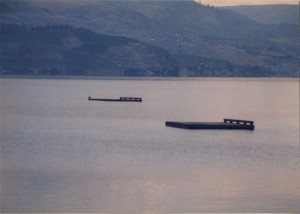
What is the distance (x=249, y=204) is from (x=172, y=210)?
2524mm

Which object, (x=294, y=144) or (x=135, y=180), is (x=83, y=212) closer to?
(x=135, y=180)

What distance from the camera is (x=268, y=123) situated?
6600 cm

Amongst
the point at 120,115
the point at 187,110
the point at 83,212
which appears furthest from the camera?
the point at 187,110

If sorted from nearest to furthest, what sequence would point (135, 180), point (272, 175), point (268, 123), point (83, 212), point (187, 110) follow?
point (83, 212), point (135, 180), point (272, 175), point (268, 123), point (187, 110)

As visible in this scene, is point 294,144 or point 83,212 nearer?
point 83,212

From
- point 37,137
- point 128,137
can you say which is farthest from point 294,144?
point 37,137

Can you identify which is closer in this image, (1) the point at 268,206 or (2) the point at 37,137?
(1) the point at 268,206

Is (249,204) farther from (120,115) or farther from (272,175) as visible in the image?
(120,115)

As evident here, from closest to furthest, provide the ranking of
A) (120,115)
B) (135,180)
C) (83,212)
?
(83,212) < (135,180) < (120,115)

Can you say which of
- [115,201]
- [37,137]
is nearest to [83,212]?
[115,201]

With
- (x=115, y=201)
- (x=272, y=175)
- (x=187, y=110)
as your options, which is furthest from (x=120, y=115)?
(x=115, y=201)

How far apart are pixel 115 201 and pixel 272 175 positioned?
9.21 metres

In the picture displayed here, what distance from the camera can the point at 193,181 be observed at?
102ft

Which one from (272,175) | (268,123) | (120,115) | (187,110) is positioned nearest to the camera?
(272,175)
